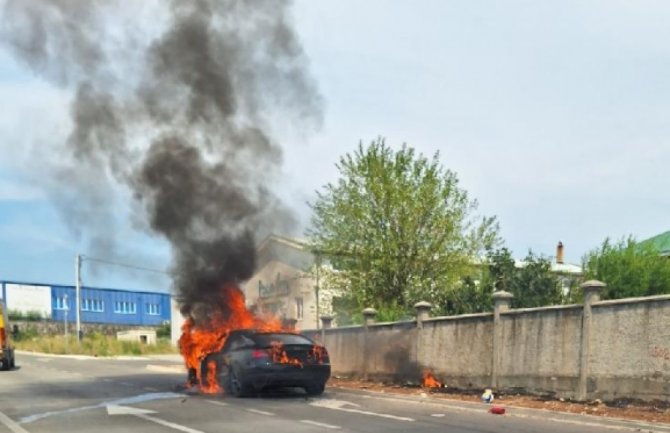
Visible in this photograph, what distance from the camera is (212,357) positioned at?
59.0 ft

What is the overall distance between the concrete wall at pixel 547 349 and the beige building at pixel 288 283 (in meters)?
5.57

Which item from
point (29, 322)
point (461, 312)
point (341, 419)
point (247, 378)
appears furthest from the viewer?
point (29, 322)

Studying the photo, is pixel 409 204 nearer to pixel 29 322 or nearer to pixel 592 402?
pixel 592 402

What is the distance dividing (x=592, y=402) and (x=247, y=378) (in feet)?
21.9

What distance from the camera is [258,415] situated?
1328 cm

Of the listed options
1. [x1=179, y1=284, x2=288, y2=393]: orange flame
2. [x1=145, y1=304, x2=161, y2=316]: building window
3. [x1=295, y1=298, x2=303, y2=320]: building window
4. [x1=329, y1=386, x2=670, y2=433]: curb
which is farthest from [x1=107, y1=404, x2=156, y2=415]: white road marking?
[x1=145, y1=304, x2=161, y2=316]: building window

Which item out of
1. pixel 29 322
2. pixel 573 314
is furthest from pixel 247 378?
pixel 29 322

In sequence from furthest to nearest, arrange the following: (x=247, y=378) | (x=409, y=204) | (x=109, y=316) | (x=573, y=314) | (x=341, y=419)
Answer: (x=109, y=316) < (x=409, y=204) < (x=247, y=378) < (x=573, y=314) < (x=341, y=419)

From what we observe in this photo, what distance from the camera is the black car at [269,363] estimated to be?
16.2m

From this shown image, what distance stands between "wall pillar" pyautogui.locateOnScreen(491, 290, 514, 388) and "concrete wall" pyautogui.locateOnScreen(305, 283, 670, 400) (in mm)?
21

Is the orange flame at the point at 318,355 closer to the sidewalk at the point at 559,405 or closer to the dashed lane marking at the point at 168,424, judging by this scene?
the sidewalk at the point at 559,405

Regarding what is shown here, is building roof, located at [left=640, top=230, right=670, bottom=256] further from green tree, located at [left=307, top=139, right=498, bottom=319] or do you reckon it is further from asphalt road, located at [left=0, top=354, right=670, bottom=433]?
asphalt road, located at [left=0, top=354, right=670, bottom=433]

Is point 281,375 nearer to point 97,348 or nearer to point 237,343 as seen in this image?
point 237,343

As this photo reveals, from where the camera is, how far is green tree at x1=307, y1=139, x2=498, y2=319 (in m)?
28.2
